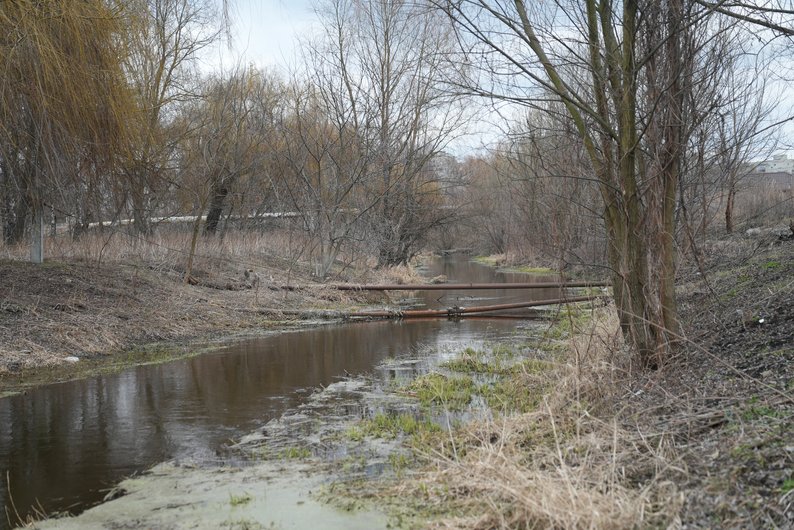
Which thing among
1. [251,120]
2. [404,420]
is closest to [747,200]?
[251,120]

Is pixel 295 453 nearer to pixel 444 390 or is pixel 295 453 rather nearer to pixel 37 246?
pixel 444 390

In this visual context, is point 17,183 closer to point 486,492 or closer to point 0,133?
point 0,133

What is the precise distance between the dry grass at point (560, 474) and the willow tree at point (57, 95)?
24.8 feet

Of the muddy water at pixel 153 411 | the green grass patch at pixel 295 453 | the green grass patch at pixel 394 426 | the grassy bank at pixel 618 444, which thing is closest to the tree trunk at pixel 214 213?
the muddy water at pixel 153 411

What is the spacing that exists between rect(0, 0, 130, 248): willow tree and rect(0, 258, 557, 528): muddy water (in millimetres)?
3281

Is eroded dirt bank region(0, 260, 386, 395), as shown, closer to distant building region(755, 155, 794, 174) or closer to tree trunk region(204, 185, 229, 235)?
tree trunk region(204, 185, 229, 235)

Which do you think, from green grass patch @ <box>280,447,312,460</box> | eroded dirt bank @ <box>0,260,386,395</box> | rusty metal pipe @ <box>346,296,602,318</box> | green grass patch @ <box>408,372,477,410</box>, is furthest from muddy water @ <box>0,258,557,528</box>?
rusty metal pipe @ <box>346,296,602,318</box>

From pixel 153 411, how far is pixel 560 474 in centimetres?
506

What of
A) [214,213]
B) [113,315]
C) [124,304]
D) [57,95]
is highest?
[57,95]

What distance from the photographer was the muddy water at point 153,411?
5734mm

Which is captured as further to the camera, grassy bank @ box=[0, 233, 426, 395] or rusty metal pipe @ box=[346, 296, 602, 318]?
rusty metal pipe @ box=[346, 296, 602, 318]

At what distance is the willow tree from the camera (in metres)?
9.62

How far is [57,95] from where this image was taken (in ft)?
33.2

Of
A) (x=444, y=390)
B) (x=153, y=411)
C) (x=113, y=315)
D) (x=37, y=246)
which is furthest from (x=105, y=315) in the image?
(x=444, y=390)
